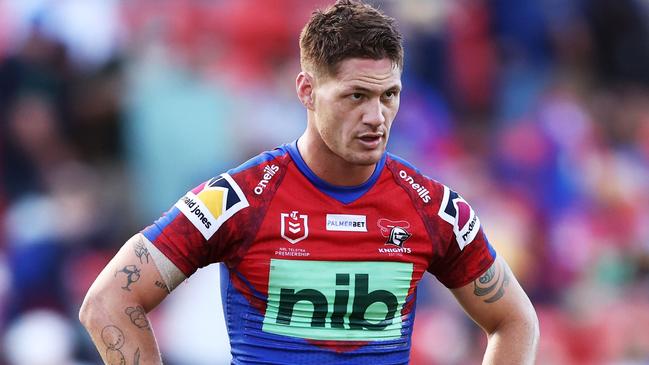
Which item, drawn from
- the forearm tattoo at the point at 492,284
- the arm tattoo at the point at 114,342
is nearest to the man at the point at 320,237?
the arm tattoo at the point at 114,342

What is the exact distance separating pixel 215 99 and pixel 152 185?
860 mm

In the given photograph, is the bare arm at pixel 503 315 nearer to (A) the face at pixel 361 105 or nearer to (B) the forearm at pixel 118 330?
(A) the face at pixel 361 105

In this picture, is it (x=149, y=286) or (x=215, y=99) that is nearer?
(x=149, y=286)

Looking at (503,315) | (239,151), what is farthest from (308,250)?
(239,151)

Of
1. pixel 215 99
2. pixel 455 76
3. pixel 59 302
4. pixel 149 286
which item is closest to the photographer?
pixel 149 286

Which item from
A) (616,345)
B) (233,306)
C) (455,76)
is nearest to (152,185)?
(455,76)

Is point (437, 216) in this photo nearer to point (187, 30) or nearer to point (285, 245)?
point (285, 245)

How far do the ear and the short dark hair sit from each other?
2.7 inches

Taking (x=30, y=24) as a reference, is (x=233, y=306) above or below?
below

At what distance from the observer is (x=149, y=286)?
5.62 m

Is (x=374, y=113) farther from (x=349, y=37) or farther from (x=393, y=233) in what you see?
(x=393, y=233)

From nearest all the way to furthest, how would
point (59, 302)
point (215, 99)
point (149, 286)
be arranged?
point (149, 286)
point (59, 302)
point (215, 99)

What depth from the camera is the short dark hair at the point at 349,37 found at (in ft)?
18.5

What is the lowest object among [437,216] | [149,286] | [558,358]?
[558,358]
